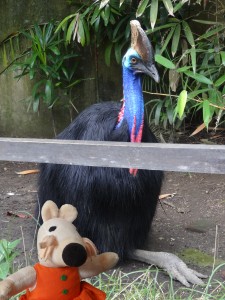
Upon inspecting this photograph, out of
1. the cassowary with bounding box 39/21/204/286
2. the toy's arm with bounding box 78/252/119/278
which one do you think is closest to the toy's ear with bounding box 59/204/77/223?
the toy's arm with bounding box 78/252/119/278

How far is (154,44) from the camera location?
4664mm

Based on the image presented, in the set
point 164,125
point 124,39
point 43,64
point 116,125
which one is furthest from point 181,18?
point 116,125

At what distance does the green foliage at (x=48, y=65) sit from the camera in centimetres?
475

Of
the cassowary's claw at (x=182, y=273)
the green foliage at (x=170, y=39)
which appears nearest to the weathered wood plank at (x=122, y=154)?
the cassowary's claw at (x=182, y=273)

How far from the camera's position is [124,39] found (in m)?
4.75

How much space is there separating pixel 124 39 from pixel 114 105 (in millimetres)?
1722

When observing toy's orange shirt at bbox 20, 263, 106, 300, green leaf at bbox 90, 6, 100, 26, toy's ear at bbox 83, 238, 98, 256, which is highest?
green leaf at bbox 90, 6, 100, 26

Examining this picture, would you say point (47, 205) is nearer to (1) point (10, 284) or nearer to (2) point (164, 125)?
(1) point (10, 284)

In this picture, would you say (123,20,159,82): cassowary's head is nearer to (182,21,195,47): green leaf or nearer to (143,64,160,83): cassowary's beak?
(143,64,160,83): cassowary's beak

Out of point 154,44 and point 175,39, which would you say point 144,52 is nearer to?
point 175,39

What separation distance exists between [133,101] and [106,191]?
42 centimetres

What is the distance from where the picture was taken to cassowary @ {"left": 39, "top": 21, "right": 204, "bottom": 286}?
2826 mm

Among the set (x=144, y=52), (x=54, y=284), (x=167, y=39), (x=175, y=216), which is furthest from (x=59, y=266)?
(x=167, y=39)

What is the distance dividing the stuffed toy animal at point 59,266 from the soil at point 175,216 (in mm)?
1049
